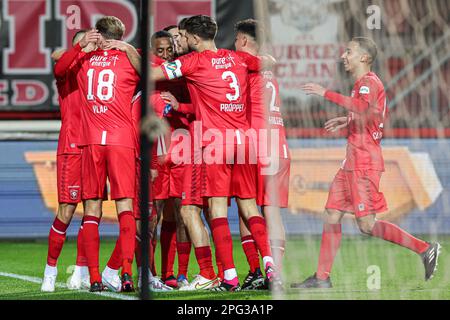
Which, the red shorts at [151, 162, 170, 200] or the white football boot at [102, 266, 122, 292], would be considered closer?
the white football boot at [102, 266, 122, 292]

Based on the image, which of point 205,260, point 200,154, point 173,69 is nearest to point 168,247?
point 205,260

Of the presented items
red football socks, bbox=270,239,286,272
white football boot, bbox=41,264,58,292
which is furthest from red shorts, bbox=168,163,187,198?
white football boot, bbox=41,264,58,292

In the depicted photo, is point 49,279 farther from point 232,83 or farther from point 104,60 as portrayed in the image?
point 232,83

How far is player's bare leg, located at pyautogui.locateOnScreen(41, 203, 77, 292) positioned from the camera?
7.61 metres

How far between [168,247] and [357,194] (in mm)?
1529

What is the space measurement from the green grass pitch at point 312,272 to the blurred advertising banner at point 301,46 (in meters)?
1.46

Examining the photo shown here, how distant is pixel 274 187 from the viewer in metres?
7.95

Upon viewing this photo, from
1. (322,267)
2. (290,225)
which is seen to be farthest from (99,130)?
(290,225)

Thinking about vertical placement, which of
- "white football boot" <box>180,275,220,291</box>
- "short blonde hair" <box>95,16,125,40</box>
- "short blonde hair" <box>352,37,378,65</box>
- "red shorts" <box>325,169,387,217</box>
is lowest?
"white football boot" <box>180,275,220,291</box>

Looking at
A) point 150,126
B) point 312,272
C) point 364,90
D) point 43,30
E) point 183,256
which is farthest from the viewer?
point 43,30

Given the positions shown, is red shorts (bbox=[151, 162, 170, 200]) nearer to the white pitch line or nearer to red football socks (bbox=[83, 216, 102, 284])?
red football socks (bbox=[83, 216, 102, 284])

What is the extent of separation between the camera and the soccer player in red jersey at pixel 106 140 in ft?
24.2

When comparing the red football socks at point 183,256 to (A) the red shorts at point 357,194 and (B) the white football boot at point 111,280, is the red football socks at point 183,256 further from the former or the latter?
(A) the red shorts at point 357,194

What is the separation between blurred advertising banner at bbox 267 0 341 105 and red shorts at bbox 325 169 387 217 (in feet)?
2.81
